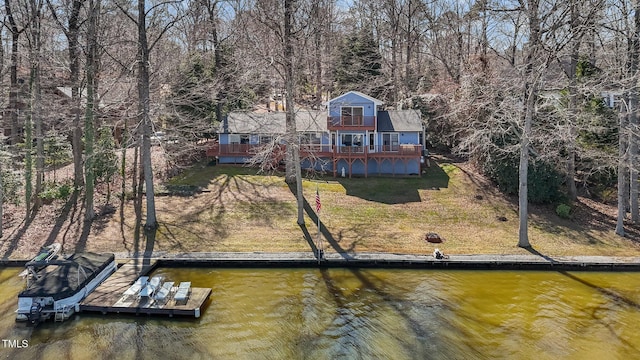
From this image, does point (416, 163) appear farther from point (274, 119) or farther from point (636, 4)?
point (636, 4)

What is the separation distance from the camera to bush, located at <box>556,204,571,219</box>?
21.9 meters

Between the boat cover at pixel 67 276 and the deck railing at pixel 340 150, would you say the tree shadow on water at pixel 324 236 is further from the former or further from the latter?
the boat cover at pixel 67 276

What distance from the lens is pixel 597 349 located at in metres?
11.4

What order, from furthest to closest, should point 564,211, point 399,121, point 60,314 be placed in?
point 399,121, point 564,211, point 60,314

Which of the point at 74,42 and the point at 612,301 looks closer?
the point at 612,301

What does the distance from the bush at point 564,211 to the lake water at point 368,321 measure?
585cm

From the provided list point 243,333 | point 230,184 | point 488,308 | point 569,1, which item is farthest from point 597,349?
point 230,184

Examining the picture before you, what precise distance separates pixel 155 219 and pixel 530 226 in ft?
62.0

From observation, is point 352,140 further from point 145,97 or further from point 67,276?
point 67,276

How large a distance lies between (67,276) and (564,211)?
2284cm

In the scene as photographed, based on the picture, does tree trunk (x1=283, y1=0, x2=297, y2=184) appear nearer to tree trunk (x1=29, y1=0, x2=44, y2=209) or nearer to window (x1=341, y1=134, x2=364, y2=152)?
window (x1=341, y1=134, x2=364, y2=152)

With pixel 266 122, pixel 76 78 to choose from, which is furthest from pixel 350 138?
pixel 76 78

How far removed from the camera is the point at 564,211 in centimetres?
Answer: 2189

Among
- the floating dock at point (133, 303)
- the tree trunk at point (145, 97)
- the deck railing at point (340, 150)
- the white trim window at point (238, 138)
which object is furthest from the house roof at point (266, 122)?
the floating dock at point (133, 303)
